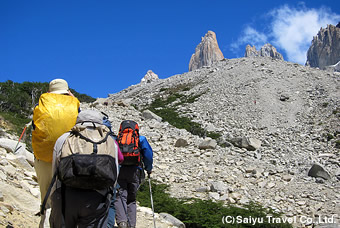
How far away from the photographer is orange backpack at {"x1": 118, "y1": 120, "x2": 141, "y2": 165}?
15.0 ft

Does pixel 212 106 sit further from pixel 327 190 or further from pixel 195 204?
pixel 195 204

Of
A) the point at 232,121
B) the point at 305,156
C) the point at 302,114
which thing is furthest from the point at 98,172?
the point at 302,114

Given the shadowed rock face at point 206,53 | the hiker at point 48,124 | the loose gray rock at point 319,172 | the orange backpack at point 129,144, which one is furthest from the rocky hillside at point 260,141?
the shadowed rock face at point 206,53

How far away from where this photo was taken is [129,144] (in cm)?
462

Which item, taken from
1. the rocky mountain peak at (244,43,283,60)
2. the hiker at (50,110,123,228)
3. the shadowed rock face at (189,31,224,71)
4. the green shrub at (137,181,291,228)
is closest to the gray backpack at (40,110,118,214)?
the hiker at (50,110,123,228)

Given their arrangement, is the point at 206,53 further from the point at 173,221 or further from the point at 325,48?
the point at 173,221

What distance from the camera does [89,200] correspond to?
2.57 metres

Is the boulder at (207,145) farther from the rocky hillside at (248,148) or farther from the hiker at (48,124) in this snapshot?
the hiker at (48,124)

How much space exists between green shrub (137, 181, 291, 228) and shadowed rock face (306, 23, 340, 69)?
155 metres

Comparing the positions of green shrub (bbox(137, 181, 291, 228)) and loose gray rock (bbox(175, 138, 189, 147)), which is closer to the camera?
green shrub (bbox(137, 181, 291, 228))

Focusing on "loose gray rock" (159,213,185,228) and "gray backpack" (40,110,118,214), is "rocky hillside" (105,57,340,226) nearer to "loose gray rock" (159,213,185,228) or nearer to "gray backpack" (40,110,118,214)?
"loose gray rock" (159,213,185,228)

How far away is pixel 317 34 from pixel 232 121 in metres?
163

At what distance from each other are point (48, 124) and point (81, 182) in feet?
2.97

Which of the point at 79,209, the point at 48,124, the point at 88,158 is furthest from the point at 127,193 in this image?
the point at 88,158
